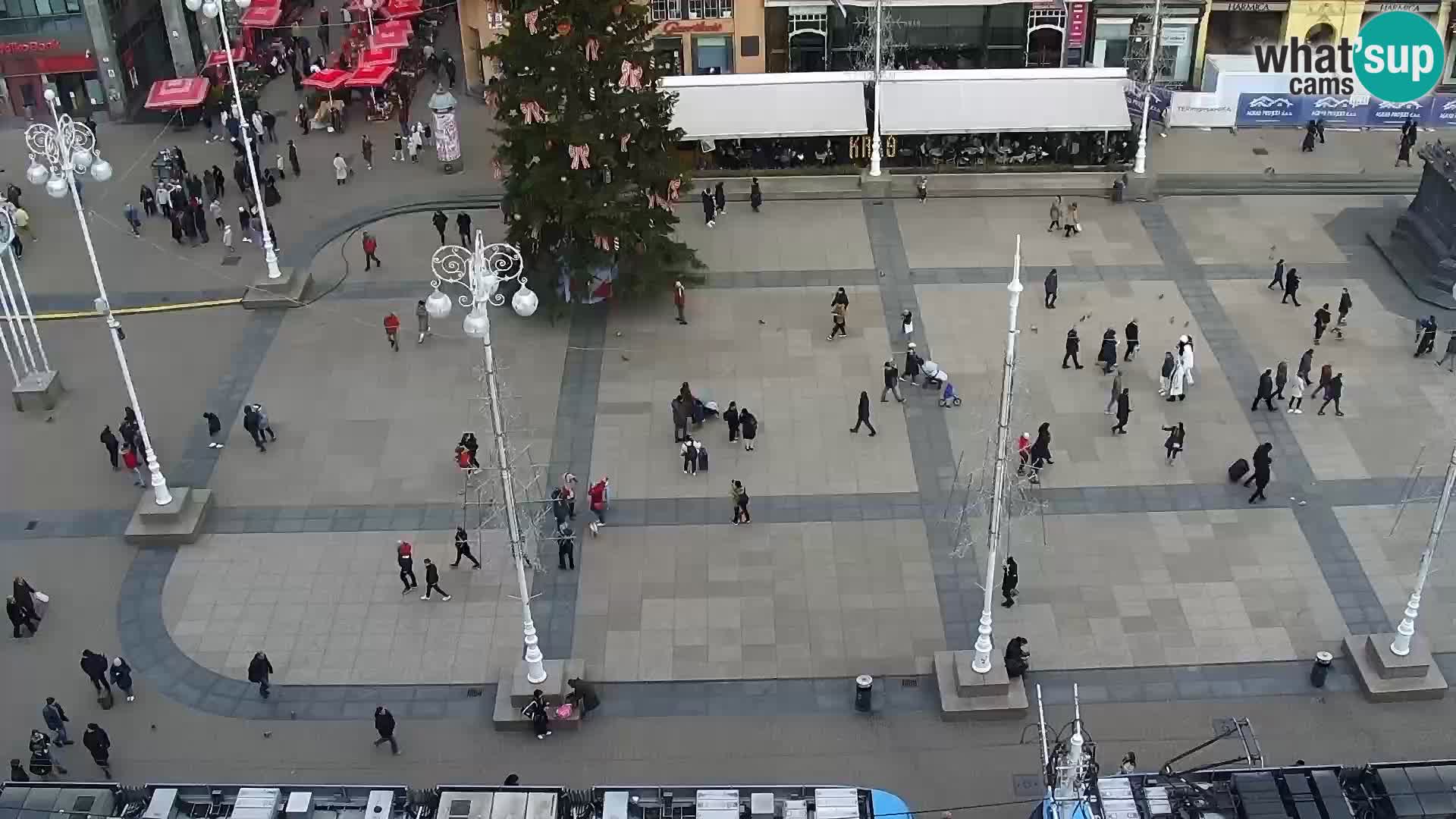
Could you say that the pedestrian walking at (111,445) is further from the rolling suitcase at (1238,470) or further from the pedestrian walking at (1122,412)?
the rolling suitcase at (1238,470)

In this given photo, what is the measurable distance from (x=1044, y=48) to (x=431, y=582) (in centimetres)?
2866

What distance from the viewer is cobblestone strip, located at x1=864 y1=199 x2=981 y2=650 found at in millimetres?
26719

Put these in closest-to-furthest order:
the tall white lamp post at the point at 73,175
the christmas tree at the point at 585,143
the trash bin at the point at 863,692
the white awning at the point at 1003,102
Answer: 1. the trash bin at the point at 863,692
2. the tall white lamp post at the point at 73,175
3. the christmas tree at the point at 585,143
4. the white awning at the point at 1003,102

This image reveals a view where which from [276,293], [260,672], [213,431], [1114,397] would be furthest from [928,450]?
[276,293]

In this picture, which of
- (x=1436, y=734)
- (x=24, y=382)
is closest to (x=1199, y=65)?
(x=1436, y=734)

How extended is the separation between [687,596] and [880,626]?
376 centimetres

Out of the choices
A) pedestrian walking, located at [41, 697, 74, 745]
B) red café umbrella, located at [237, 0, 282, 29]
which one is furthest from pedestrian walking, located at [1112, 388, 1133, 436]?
red café umbrella, located at [237, 0, 282, 29]

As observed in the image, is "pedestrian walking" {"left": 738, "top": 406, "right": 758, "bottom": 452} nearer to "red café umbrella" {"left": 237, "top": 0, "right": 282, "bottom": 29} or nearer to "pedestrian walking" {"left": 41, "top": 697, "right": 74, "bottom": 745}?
"pedestrian walking" {"left": 41, "top": 697, "right": 74, "bottom": 745}

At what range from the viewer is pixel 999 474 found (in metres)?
21.5

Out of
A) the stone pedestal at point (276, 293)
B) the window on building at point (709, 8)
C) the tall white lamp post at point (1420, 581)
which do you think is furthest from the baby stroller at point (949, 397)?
the window on building at point (709, 8)

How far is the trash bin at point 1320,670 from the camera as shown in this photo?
24672mm

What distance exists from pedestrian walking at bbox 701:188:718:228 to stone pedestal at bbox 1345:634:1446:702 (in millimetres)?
21511

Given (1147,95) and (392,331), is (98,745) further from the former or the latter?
(1147,95)

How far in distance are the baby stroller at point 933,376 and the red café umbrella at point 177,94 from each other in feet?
90.6
